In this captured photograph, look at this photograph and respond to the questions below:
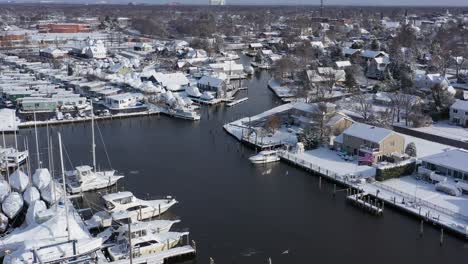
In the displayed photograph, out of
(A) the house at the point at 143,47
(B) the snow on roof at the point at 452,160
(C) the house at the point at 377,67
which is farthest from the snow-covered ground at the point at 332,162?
(A) the house at the point at 143,47

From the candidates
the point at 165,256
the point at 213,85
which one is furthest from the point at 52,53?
the point at 165,256

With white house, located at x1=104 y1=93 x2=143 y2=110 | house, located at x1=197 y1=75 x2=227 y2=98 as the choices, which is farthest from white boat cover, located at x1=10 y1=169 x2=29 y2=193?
house, located at x1=197 y1=75 x2=227 y2=98

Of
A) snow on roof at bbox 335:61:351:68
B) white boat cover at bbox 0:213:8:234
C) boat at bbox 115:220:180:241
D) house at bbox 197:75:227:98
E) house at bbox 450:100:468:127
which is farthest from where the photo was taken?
snow on roof at bbox 335:61:351:68

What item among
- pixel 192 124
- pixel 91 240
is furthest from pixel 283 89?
pixel 91 240

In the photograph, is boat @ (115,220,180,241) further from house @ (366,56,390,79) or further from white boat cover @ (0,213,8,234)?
house @ (366,56,390,79)

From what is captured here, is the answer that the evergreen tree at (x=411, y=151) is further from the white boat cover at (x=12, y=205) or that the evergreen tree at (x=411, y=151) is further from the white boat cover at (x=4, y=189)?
the white boat cover at (x=4, y=189)

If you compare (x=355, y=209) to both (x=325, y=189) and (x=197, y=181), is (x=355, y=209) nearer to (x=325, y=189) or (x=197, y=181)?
(x=325, y=189)
